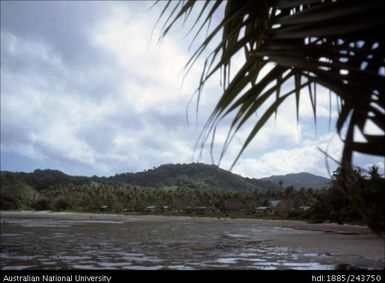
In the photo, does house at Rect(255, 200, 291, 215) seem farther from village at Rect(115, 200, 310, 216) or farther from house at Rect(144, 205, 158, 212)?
house at Rect(144, 205, 158, 212)

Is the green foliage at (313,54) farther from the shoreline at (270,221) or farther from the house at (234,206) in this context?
the house at (234,206)

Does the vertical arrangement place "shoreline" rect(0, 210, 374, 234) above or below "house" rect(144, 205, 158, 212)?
below

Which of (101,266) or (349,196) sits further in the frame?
(101,266)

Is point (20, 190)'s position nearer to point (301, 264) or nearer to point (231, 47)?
point (301, 264)

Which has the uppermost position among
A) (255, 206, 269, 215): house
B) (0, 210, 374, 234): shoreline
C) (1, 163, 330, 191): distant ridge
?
(1, 163, 330, 191): distant ridge

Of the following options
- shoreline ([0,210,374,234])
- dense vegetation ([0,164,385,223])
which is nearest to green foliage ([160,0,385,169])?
shoreline ([0,210,374,234])

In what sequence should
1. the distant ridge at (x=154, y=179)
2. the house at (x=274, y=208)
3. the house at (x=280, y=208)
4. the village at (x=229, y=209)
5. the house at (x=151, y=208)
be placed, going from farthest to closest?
the distant ridge at (x=154, y=179)
the house at (x=151, y=208)
the village at (x=229, y=209)
the house at (x=274, y=208)
the house at (x=280, y=208)

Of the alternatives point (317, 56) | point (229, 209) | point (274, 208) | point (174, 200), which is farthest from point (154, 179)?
point (317, 56)

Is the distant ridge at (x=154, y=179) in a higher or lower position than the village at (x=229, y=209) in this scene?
higher

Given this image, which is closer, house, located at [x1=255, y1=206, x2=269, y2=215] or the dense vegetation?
the dense vegetation

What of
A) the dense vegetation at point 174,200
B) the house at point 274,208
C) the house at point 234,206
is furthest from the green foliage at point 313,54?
the house at point 234,206
